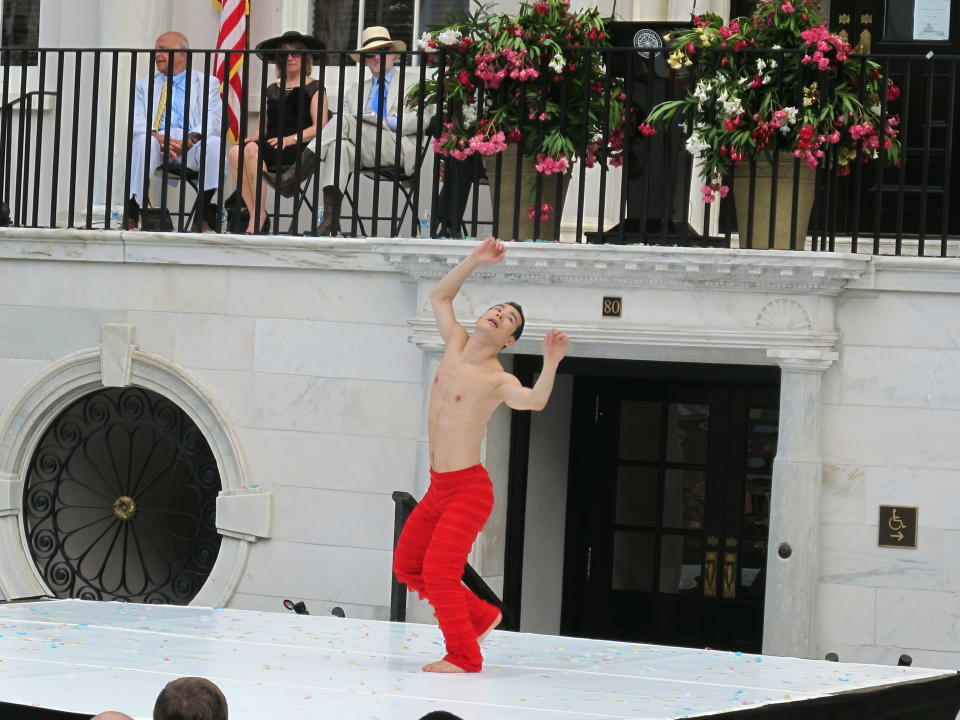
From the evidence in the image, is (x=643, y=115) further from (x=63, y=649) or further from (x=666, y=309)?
(x=63, y=649)


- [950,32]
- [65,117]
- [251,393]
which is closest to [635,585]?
[251,393]

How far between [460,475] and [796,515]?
267 cm

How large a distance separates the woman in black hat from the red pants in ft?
11.5

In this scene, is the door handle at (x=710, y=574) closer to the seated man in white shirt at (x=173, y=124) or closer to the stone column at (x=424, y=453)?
the stone column at (x=424, y=453)

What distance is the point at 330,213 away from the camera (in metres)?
10.9

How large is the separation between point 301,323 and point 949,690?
4367 millimetres

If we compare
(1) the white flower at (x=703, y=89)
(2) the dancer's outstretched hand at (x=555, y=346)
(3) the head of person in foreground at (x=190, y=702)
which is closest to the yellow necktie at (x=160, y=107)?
(1) the white flower at (x=703, y=89)

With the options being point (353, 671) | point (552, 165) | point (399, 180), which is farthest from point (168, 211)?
point (353, 671)

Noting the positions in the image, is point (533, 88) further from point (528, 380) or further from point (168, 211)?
point (168, 211)

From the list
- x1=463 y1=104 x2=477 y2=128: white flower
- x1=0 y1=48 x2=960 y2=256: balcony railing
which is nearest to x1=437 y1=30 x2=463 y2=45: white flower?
x1=0 y1=48 x2=960 y2=256: balcony railing

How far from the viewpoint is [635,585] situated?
498 inches

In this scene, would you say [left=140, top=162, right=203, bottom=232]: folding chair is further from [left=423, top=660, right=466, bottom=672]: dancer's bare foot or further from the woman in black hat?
[left=423, top=660, right=466, bottom=672]: dancer's bare foot

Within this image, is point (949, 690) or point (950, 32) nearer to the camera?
point (949, 690)

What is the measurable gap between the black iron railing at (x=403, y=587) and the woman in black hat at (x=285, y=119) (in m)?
2.17
